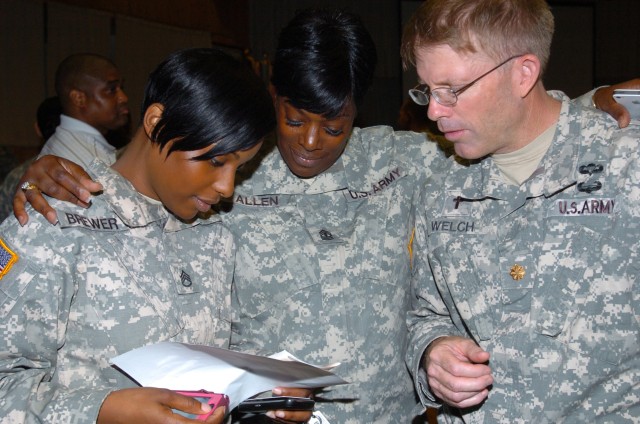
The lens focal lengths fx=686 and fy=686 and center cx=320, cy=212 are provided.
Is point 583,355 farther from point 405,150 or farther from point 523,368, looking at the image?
point 405,150

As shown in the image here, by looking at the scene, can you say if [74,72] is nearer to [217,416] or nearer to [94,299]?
[94,299]

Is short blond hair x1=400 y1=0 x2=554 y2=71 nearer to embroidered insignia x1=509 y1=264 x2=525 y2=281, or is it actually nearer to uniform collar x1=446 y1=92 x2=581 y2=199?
uniform collar x1=446 y1=92 x2=581 y2=199

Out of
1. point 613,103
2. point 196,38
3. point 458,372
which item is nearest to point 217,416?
point 458,372

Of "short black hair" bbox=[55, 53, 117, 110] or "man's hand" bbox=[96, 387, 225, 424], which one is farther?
"short black hair" bbox=[55, 53, 117, 110]

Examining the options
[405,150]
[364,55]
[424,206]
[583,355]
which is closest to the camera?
[583,355]

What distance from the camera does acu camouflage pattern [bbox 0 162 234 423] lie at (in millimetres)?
1326

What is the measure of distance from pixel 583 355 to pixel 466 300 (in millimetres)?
293

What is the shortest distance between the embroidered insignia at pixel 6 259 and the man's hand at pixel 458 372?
925 millimetres

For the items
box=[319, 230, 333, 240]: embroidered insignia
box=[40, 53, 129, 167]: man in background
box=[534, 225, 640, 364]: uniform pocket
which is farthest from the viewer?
box=[40, 53, 129, 167]: man in background

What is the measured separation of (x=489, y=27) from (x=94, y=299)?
3.46 feet

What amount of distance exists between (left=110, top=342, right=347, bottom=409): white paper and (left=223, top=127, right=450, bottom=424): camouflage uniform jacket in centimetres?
50

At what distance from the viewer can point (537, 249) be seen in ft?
5.12

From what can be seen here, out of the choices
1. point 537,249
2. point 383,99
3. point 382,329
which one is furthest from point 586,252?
point 383,99

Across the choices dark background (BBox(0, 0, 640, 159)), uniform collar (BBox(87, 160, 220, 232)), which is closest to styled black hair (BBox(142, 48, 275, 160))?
uniform collar (BBox(87, 160, 220, 232))
